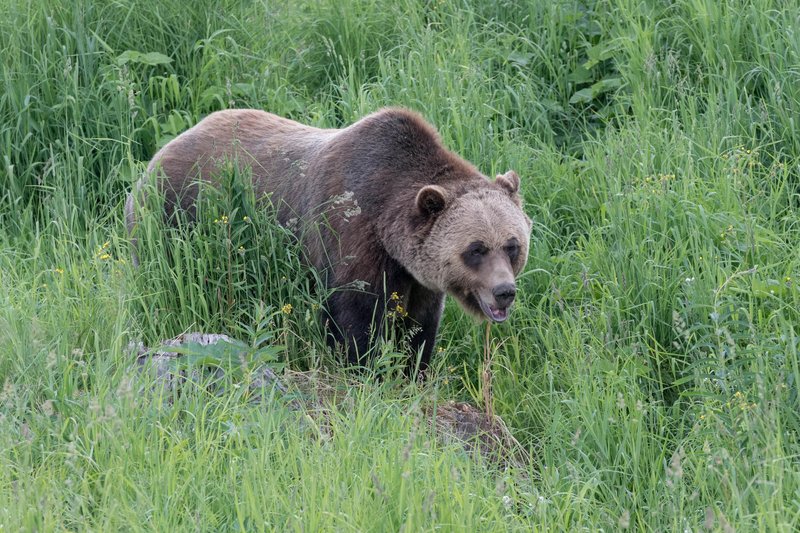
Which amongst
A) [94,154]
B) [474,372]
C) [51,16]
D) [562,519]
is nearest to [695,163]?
[474,372]

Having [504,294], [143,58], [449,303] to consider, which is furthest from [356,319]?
[143,58]

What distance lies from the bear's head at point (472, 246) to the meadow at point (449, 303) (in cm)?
37

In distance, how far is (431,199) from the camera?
A: 5.86 metres

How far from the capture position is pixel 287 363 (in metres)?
5.28

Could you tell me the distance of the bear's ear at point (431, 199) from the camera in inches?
230

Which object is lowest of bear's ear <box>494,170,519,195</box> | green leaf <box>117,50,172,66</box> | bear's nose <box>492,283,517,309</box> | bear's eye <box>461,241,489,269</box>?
bear's nose <box>492,283,517,309</box>

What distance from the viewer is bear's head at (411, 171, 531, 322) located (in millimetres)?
5711

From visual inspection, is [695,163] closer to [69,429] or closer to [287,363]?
[287,363]

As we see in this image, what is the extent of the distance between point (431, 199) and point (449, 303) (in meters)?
0.95

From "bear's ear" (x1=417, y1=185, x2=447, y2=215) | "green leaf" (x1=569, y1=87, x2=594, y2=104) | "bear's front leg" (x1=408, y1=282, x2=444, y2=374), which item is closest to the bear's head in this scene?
"bear's ear" (x1=417, y1=185, x2=447, y2=215)

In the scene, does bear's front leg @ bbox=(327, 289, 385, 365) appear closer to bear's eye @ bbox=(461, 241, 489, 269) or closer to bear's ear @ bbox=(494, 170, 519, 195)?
bear's eye @ bbox=(461, 241, 489, 269)

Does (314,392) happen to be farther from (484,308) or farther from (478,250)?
(478,250)

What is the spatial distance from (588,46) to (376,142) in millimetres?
2505

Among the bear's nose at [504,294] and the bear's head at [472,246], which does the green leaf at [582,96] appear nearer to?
the bear's head at [472,246]
